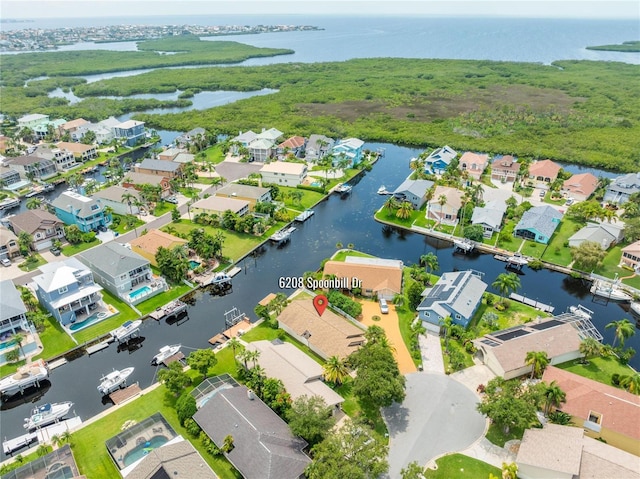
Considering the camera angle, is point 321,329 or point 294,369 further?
point 321,329

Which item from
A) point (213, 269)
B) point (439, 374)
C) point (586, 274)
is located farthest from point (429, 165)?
point (439, 374)

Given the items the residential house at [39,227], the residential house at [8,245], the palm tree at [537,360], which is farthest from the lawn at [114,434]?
the residential house at [39,227]

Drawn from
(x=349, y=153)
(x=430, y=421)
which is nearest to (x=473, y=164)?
(x=349, y=153)

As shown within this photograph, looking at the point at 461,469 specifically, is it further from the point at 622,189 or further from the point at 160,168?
the point at 160,168

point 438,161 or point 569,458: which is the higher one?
point 438,161

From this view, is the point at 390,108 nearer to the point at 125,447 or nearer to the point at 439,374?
the point at 439,374

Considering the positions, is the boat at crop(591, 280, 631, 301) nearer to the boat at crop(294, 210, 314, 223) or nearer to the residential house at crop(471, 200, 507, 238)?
the residential house at crop(471, 200, 507, 238)
